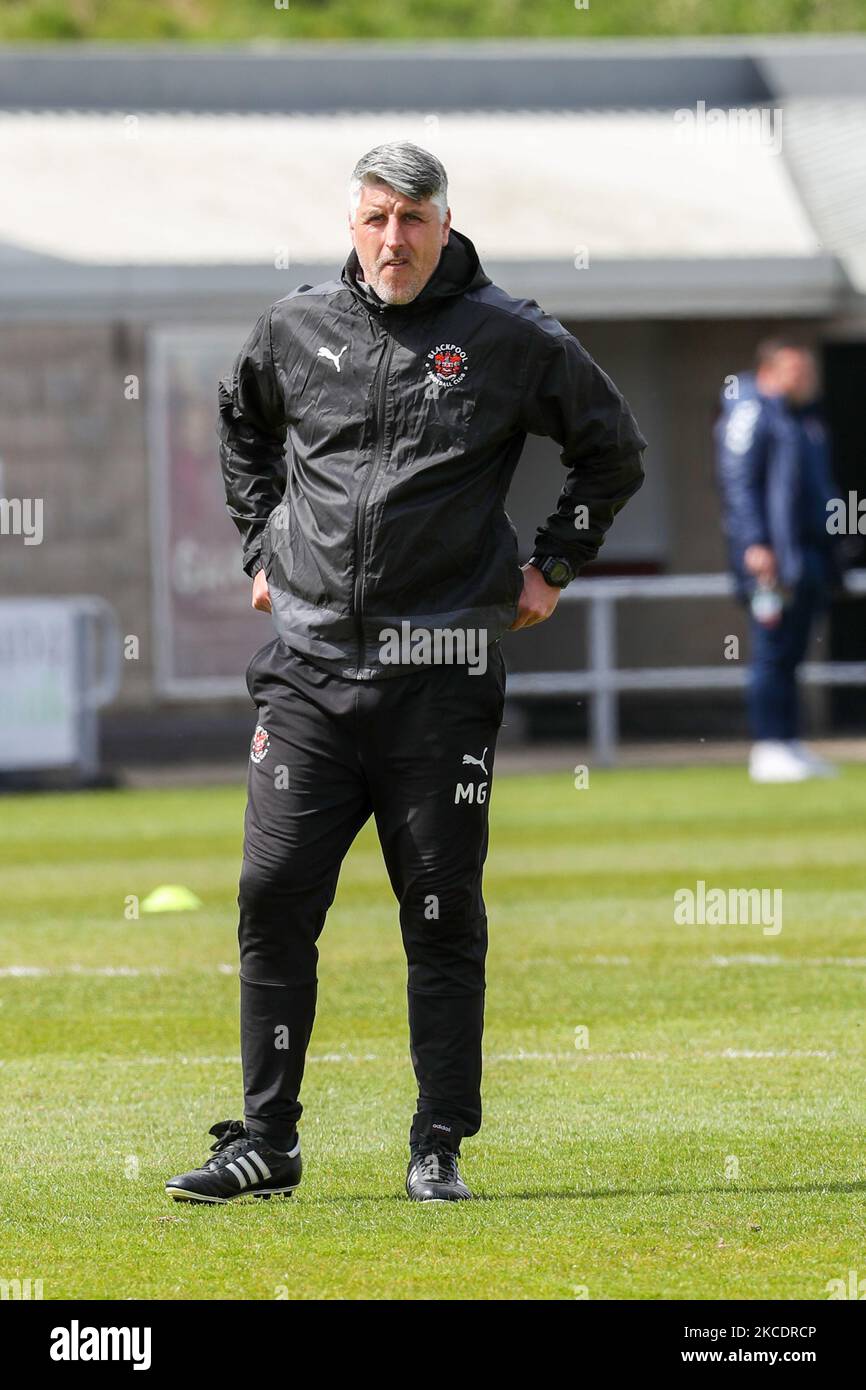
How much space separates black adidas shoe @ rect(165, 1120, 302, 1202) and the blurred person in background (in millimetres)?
10322

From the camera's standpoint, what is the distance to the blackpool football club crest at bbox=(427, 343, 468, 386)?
550cm

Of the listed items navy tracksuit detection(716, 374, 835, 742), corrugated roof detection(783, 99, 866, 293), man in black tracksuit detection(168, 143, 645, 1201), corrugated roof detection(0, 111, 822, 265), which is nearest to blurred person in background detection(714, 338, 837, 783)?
navy tracksuit detection(716, 374, 835, 742)

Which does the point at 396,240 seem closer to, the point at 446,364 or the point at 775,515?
the point at 446,364

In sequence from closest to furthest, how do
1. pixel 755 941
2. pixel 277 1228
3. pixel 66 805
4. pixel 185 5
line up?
pixel 277 1228, pixel 755 941, pixel 66 805, pixel 185 5

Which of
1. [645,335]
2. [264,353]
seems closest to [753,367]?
[645,335]

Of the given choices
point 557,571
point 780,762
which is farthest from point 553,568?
point 780,762

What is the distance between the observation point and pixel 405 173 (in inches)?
212

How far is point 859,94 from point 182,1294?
18254 millimetres

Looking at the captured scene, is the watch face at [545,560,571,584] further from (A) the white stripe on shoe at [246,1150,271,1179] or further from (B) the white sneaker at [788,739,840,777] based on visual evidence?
(B) the white sneaker at [788,739,840,777]

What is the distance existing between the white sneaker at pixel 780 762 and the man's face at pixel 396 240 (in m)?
10.8

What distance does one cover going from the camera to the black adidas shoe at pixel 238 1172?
561 centimetres

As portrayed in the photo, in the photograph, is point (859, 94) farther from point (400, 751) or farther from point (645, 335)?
point (400, 751)

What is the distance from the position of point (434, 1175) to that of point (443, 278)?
6.31 feet

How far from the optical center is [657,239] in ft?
64.2
